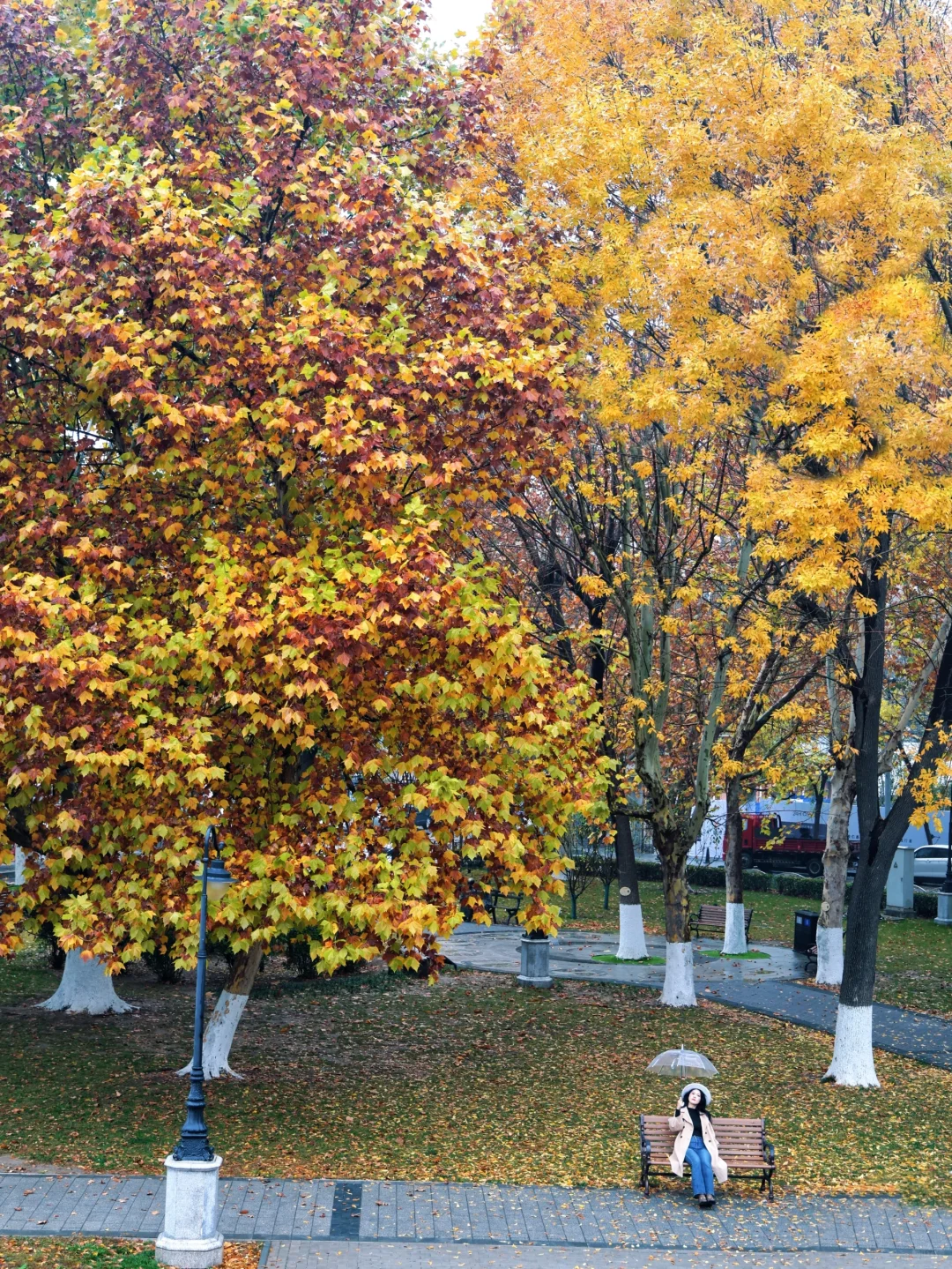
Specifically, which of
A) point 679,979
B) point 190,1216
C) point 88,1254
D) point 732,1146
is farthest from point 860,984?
point 88,1254

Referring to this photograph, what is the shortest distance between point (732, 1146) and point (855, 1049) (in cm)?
438

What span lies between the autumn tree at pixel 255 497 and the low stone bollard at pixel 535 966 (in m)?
9.47

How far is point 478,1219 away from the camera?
35.4 ft

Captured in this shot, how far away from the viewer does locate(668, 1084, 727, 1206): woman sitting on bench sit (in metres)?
11.3

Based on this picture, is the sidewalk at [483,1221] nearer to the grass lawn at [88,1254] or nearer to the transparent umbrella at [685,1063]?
the grass lawn at [88,1254]

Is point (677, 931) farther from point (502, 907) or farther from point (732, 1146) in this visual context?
point (502, 907)

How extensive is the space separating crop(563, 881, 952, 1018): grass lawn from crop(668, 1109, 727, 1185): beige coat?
11.3 meters

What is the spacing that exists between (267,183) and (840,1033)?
459 inches

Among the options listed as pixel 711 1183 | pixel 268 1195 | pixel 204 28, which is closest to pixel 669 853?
pixel 711 1183

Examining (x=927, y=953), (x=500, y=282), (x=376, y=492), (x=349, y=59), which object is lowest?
(x=927, y=953)

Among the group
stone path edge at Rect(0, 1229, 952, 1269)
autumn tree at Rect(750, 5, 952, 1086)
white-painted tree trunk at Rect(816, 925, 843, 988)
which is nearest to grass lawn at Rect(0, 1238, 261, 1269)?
stone path edge at Rect(0, 1229, 952, 1269)

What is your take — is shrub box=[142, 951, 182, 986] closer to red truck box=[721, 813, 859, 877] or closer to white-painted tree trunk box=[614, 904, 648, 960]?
white-painted tree trunk box=[614, 904, 648, 960]

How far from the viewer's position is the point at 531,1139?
13.1m

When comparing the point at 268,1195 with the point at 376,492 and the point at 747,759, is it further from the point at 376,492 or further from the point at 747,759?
the point at 747,759
